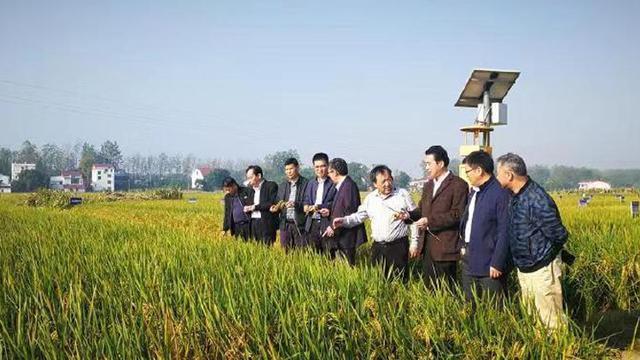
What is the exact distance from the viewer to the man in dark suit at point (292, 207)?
20.3 feet

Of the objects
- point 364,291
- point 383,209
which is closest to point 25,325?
point 364,291

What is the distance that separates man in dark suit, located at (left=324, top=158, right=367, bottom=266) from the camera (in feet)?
18.1

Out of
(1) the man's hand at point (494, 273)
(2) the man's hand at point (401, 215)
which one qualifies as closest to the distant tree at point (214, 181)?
(2) the man's hand at point (401, 215)

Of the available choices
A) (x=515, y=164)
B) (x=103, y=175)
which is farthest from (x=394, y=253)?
(x=103, y=175)

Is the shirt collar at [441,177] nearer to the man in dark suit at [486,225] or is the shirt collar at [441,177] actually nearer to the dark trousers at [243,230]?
the man in dark suit at [486,225]

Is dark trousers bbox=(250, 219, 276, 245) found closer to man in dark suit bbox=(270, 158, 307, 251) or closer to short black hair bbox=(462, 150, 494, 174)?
man in dark suit bbox=(270, 158, 307, 251)

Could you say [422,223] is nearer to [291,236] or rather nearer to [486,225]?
[486,225]

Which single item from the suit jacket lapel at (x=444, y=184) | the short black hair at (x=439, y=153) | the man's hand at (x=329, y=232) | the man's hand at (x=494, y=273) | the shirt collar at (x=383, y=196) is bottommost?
the man's hand at (x=494, y=273)

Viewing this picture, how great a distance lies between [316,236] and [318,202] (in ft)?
1.24

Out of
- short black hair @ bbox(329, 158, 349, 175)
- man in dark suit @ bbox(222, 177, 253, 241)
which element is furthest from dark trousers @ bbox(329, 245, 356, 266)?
man in dark suit @ bbox(222, 177, 253, 241)

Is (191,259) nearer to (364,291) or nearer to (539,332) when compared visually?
(364,291)

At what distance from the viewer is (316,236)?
19.6 feet

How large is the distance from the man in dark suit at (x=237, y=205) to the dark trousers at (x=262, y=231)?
0.53 feet

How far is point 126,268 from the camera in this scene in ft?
A: 13.8
